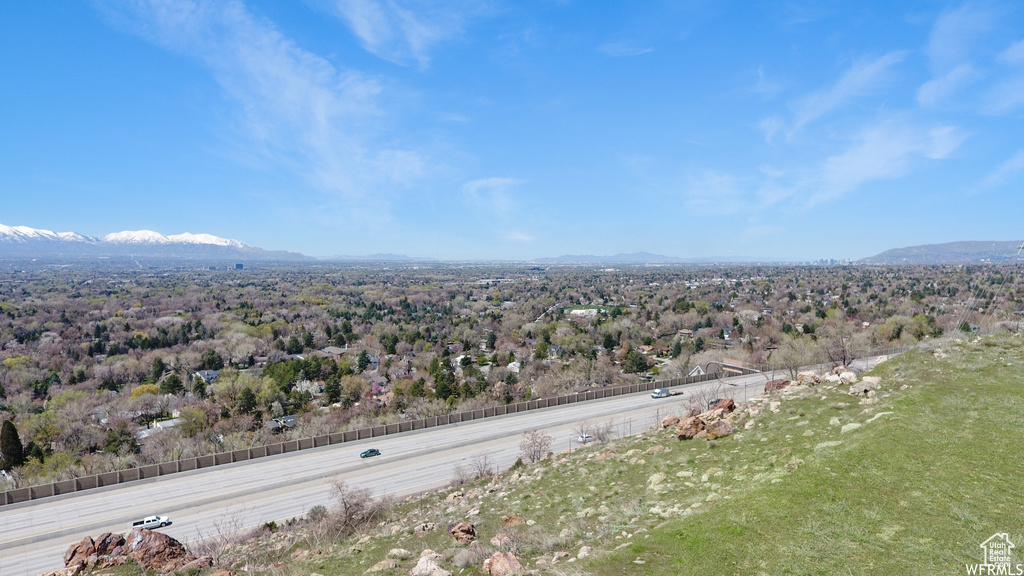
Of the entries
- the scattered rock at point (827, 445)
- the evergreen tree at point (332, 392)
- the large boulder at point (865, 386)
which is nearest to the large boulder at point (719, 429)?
the scattered rock at point (827, 445)

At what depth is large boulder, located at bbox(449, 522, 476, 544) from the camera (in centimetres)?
1356

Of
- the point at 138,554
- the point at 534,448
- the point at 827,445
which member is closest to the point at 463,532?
the point at 827,445

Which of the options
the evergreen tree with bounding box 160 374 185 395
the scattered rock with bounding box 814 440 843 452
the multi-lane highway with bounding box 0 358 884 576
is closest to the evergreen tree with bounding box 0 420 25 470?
the multi-lane highway with bounding box 0 358 884 576

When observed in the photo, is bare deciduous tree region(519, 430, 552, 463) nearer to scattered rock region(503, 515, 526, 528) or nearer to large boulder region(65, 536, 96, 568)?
scattered rock region(503, 515, 526, 528)

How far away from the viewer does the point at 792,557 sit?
8.79m

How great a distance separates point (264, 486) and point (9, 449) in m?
22.9

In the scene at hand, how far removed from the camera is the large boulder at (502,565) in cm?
994

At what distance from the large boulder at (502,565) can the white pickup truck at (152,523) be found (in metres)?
23.7

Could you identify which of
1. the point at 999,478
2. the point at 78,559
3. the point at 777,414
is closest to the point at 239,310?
the point at 78,559

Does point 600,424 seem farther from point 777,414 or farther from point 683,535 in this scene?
point 683,535

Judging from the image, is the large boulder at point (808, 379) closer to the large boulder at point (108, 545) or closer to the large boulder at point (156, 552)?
the large boulder at point (156, 552)

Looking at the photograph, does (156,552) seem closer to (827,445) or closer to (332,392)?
(827,445)

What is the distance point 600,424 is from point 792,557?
31916mm

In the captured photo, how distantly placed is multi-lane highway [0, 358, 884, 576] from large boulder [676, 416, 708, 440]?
15.4 meters
